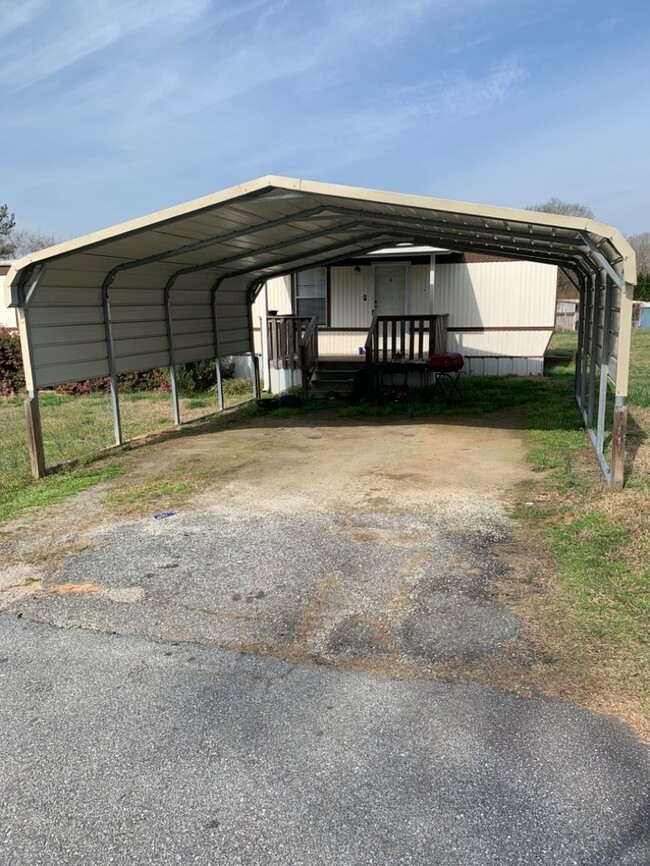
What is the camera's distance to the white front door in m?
14.6

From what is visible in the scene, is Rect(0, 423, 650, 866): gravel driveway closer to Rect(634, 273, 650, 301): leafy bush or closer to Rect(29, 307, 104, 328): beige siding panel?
Rect(29, 307, 104, 328): beige siding panel

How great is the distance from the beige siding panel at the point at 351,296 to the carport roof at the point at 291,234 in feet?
11.7

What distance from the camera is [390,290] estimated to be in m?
14.7

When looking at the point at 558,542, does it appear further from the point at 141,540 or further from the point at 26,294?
the point at 26,294

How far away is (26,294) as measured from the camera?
22.7 ft

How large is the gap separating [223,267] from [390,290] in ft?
17.4

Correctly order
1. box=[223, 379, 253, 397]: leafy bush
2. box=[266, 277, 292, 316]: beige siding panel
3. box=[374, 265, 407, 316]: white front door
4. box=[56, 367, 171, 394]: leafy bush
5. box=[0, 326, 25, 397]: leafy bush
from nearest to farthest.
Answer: box=[223, 379, 253, 397]: leafy bush, box=[374, 265, 407, 316]: white front door, box=[266, 277, 292, 316]: beige siding panel, box=[0, 326, 25, 397]: leafy bush, box=[56, 367, 171, 394]: leafy bush

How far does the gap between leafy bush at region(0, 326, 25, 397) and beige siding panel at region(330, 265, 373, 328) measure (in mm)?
7812

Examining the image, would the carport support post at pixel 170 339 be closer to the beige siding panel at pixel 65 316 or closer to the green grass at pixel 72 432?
the green grass at pixel 72 432

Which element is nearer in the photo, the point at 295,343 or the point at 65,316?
the point at 65,316

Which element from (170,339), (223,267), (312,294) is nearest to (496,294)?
(312,294)

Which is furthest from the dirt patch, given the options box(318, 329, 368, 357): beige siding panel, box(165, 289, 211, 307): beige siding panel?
box(318, 329, 368, 357): beige siding panel

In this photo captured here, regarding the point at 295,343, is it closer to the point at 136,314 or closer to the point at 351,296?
the point at 351,296

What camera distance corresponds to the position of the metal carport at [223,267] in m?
5.78
